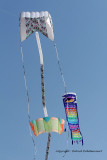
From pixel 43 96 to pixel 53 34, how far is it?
34.2ft

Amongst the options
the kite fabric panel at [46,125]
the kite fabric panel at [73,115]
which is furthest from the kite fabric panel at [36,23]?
the kite fabric panel at [73,115]

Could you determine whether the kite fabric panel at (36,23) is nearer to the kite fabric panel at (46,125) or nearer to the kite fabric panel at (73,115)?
the kite fabric panel at (46,125)

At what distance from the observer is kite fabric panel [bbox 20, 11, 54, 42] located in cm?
4734

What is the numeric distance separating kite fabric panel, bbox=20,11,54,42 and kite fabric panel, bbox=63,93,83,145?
18437 millimetres

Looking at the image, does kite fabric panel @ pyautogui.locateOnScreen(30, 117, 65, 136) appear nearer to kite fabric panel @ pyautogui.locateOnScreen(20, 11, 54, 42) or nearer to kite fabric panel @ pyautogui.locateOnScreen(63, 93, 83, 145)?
kite fabric panel @ pyautogui.locateOnScreen(20, 11, 54, 42)

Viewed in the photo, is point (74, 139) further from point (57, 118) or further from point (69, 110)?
point (57, 118)

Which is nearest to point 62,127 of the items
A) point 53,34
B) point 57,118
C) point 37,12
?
point 57,118

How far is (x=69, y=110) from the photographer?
64250 millimetres

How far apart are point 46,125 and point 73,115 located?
66.6 feet

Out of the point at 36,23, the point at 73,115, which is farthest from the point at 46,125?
the point at 73,115

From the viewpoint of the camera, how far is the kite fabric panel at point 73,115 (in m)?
62.1

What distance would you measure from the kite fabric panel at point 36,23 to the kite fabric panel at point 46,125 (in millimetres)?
13305

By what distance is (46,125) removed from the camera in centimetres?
4488

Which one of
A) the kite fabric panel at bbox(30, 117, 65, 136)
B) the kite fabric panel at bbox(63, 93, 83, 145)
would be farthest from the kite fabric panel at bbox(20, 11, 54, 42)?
the kite fabric panel at bbox(63, 93, 83, 145)
